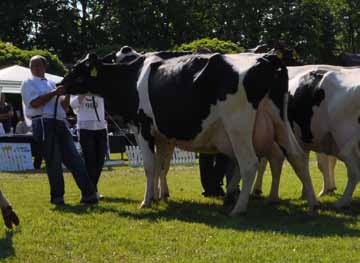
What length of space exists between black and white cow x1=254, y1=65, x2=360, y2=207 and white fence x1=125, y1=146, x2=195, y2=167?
895 cm

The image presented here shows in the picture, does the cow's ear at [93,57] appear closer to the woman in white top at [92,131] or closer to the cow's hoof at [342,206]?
the woman in white top at [92,131]

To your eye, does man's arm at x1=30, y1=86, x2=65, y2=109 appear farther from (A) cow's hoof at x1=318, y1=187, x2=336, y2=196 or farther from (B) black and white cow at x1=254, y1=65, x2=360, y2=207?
(A) cow's hoof at x1=318, y1=187, x2=336, y2=196

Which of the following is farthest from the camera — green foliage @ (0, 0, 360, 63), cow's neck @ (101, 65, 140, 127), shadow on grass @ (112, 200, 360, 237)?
green foliage @ (0, 0, 360, 63)

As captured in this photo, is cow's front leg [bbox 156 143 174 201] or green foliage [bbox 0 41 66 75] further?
green foliage [bbox 0 41 66 75]

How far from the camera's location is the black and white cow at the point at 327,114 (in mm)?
9680

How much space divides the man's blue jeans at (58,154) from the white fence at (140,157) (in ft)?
26.8

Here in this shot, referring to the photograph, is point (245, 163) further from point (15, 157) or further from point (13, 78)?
point (13, 78)

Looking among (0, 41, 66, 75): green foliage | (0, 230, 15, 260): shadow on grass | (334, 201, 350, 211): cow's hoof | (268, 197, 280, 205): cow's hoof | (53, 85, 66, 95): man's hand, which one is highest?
(53, 85, 66, 95): man's hand

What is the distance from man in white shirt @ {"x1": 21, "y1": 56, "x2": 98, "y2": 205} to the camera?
10.5m

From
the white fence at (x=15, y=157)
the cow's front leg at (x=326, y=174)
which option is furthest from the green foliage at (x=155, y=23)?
the cow's front leg at (x=326, y=174)

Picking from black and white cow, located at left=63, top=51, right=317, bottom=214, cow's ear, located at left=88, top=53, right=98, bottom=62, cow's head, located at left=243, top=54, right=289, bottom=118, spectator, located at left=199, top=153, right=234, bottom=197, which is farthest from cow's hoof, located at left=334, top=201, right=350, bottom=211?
cow's ear, located at left=88, top=53, right=98, bottom=62

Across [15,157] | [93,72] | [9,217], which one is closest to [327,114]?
[93,72]

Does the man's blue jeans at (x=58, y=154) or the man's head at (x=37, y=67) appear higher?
the man's head at (x=37, y=67)

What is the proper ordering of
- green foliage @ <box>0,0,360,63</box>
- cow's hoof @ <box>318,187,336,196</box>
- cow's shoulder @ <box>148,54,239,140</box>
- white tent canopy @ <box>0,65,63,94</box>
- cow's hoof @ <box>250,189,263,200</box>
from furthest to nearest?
green foliage @ <box>0,0,360,63</box> < white tent canopy @ <box>0,65,63,94</box> < cow's hoof @ <box>318,187,336,196</box> < cow's hoof @ <box>250,189,263,200</box> < cow's shoulder @ <box>148,54,239,140</box>
